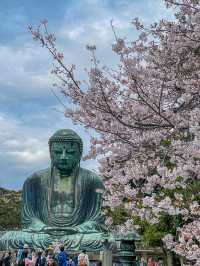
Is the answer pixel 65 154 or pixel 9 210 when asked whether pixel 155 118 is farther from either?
pixel 9 210

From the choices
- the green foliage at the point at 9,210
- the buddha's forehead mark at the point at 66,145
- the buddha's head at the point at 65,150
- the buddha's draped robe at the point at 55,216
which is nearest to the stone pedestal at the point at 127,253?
the buddha's draped robe at the point at 55,216

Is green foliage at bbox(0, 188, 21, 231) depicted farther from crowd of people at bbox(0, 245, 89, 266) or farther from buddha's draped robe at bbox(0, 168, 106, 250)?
crowd of people at bbox(0, 245, 89, 266)

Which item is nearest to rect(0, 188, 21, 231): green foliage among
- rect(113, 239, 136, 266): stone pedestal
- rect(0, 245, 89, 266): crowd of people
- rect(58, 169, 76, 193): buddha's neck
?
rect(58, 169, 76, 193): buddha's neck

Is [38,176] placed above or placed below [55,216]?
above

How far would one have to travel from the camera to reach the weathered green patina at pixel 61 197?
61.3 ft

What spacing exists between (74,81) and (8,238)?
38.5ft

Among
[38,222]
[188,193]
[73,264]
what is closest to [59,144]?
[38,222]

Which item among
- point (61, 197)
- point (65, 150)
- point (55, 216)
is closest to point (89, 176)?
point (61, 197)

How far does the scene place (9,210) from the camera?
57750 millimetres

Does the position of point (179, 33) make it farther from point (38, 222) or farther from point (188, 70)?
point (38, 222)

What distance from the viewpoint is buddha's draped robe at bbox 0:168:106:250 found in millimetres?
17922

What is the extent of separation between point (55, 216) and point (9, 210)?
39459 mm

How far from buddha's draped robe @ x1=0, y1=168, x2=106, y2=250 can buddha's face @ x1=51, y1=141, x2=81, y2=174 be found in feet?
2.38

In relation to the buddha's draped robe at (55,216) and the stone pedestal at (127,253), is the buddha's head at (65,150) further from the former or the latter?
the stone pedestal at (127,253)
